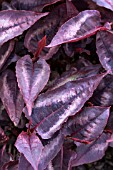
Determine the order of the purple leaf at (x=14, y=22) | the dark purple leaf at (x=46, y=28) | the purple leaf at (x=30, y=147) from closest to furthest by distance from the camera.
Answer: the purple leaf at (x=30, y=147)
the purple leaf at (x=14, y=22)
the dark purple leaf at (x=46, y=28)

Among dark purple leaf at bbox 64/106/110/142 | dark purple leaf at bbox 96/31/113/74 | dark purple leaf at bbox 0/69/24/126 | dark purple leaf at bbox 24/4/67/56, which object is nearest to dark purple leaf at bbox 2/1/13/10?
dark purple leaf at bbox 24/4/67/56

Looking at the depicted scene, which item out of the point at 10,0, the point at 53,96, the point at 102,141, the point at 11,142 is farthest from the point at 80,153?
the point at 10,0

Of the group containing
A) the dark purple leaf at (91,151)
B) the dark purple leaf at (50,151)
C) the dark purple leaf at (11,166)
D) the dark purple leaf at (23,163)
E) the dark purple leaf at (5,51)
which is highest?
the dark purple leaf at (5,51)

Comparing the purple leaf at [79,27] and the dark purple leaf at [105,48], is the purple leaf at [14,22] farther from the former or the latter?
the dark purple leaf at [105,48]

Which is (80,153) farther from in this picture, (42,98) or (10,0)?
(10,0)

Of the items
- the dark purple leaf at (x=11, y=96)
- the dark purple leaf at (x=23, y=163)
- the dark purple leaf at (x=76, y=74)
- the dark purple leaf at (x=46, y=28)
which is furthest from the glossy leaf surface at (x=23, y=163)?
the dark purple leaf at (x=46, y=28)
